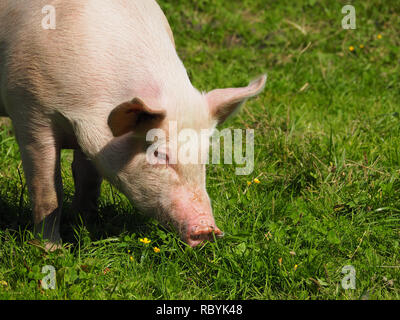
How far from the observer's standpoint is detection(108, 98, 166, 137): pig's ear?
10.4 ft

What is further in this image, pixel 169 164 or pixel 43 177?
pixel 43 177

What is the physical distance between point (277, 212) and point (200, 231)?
90 cm

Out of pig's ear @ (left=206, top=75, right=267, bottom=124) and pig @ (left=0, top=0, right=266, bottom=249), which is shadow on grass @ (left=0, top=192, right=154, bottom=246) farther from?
pig's ear @ (left=206, top=75, right=267, bottom=124)

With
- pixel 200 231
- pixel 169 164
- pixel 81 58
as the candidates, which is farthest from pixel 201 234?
pixel 81 58

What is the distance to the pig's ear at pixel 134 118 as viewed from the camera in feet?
10.4

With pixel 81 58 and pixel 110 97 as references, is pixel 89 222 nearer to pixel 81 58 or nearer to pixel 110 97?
pixel 110 97

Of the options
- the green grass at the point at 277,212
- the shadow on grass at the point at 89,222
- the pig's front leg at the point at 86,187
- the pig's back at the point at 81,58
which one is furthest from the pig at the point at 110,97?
the pig's front leg at the point at 86,187

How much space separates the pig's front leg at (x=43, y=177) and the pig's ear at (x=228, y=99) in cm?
96

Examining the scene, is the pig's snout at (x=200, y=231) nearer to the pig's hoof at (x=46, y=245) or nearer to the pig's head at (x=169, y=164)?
the pig's head at (x=169, y=164)

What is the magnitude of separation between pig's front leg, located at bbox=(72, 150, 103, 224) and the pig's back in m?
0.81

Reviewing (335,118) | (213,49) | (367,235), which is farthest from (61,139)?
(213,49)

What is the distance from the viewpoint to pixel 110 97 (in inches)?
134
